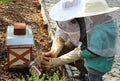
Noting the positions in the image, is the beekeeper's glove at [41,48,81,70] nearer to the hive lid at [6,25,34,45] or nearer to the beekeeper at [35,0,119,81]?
the beekeeper at [35,0,119,81]

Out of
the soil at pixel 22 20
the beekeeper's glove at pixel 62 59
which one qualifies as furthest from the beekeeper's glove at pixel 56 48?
the soil at pixel 22 20

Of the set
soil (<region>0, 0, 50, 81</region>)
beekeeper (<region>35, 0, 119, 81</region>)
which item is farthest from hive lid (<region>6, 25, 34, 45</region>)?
beekeeper (<region>35, 0, 119, 81</region>)

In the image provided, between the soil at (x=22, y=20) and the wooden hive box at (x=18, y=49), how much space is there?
148mm

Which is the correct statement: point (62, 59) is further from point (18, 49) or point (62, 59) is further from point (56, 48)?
point (18, 49)

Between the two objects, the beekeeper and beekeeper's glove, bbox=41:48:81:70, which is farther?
beekeeper's glove, bbox=41:48:81:70

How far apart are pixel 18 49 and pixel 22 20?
180cm

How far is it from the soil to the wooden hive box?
15 centimetres

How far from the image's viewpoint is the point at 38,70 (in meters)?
4.30

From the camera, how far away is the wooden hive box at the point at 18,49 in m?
4.44

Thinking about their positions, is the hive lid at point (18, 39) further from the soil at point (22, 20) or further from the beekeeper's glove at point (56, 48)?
the soil at point (22, 20)

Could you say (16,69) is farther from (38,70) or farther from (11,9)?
(11,9)

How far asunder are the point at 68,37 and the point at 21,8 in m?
2.42

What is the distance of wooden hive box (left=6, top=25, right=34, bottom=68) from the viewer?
4.44m

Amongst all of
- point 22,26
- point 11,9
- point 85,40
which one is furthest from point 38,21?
point 85,40
